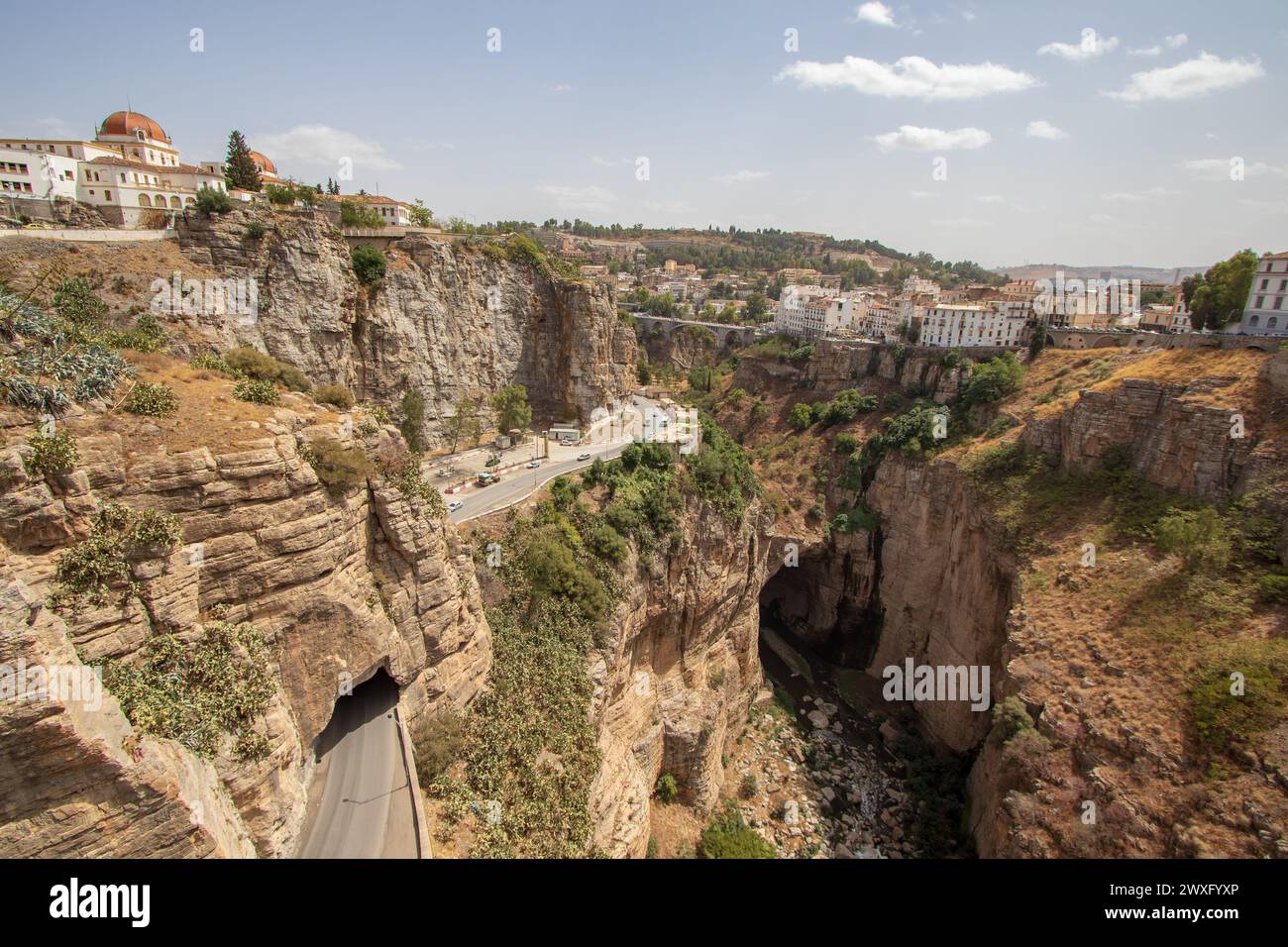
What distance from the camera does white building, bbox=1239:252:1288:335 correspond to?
2991 cm

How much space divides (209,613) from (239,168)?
28.7m

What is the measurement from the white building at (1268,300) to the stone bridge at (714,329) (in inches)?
1513

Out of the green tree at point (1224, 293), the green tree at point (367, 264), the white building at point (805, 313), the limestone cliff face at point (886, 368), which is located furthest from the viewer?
the white building at point (805, 313)

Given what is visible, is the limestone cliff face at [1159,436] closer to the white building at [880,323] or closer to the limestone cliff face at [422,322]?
the white building at [880,323]

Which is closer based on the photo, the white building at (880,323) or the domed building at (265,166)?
the domed building at (265,166)

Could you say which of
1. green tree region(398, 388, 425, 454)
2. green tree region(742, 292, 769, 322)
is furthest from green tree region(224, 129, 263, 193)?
green tree region(742, 292, 769, 322)

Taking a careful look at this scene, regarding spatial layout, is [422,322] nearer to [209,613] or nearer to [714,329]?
[209,613]

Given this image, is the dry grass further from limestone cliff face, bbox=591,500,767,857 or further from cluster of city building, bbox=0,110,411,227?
cluster of city building, bbox=0,110,411,227

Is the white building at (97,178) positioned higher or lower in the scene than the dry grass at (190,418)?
higher

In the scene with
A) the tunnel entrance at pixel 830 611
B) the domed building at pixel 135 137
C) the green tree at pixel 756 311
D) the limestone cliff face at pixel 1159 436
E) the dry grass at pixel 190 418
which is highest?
the domed building at pixel 135 137

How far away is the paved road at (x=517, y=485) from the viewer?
2388 cm

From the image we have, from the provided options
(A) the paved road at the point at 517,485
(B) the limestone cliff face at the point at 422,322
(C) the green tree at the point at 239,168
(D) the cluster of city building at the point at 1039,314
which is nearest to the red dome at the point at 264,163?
(C) the green tree at the point at 239,168

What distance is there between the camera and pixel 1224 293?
34.1 m
